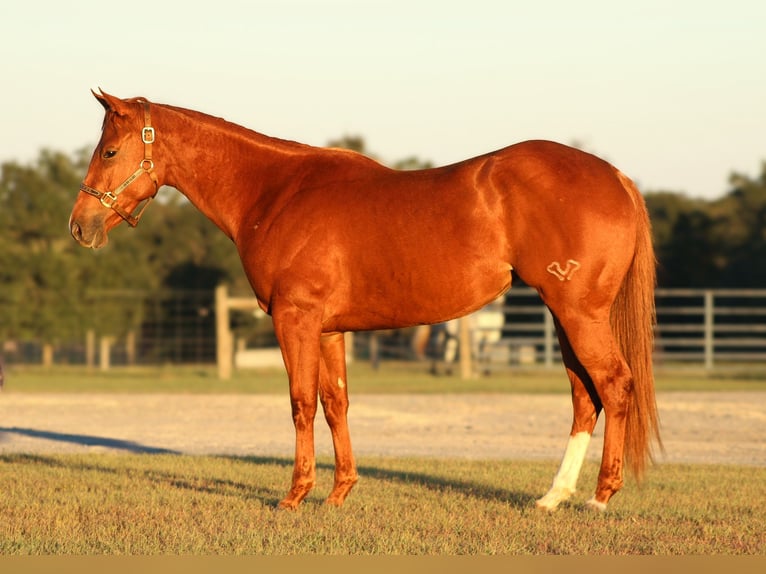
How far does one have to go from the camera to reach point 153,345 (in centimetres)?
2811

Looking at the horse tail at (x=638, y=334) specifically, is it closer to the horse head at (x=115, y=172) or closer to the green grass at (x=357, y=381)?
the horse head at (x=115, y=172)

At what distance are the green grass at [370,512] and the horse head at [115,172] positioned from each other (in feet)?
5.50

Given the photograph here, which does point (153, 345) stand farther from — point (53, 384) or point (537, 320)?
point (537, 320)

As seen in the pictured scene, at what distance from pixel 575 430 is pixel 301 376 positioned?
1.60 meters

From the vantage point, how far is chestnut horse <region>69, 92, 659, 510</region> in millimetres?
6387

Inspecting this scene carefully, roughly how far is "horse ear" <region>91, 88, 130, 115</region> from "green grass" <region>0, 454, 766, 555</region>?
234 cm

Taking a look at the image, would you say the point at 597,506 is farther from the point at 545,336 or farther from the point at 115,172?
the point at 545,336

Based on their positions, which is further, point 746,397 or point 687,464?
point 746,397

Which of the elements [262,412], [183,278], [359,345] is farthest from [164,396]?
[183,278]

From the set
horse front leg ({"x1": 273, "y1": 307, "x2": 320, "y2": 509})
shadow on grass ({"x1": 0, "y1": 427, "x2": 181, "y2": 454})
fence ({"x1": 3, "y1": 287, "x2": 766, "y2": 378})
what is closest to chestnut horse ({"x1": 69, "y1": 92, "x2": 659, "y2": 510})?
horse front leg ({"x1": 273, "y1": 307, "x2": 320, "y2": 509})

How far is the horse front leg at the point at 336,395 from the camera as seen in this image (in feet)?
23.0

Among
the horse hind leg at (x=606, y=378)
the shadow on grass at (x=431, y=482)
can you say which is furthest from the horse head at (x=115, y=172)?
the horse hind leg at (x=606, y=378)

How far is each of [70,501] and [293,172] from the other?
93.5 inches

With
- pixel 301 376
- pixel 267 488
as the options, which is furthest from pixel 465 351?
pixel 301 376
